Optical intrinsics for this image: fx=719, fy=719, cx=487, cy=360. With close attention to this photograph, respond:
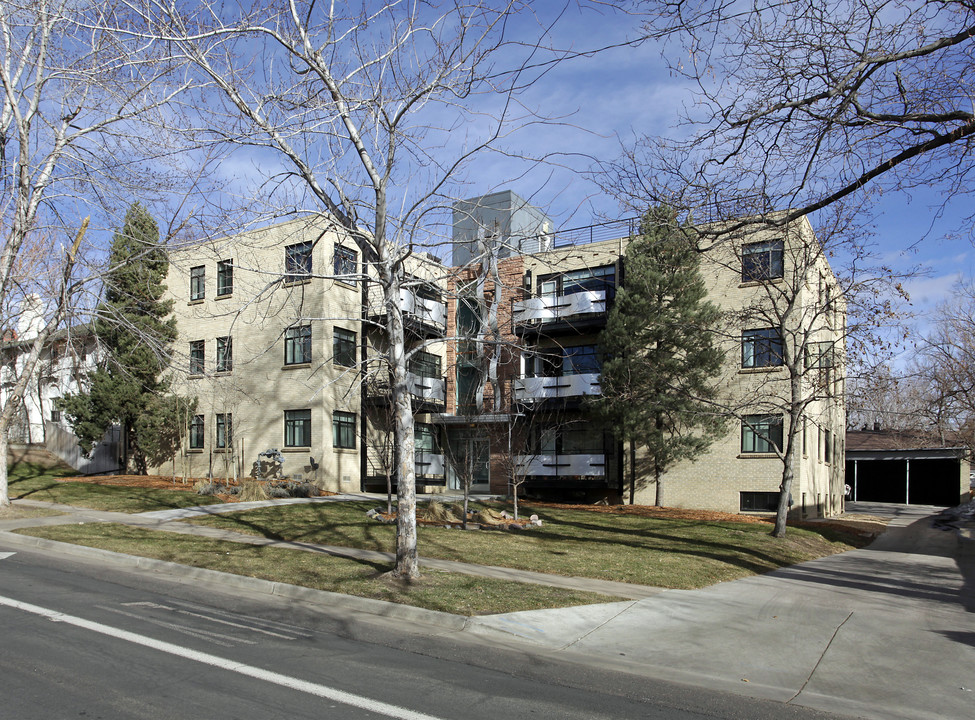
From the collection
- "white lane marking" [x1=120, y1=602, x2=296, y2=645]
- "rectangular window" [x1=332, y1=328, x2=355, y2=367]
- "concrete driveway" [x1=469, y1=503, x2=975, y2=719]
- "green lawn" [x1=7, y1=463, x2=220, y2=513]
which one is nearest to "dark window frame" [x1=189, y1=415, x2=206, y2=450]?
"green lawn" [x1=7, y1=463, x2=220, y2=513]

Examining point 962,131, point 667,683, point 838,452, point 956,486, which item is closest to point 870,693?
point 667,683

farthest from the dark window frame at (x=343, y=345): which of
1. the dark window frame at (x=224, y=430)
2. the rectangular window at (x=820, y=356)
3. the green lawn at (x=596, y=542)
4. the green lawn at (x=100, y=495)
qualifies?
the rectangular window at (x=820, y=356)

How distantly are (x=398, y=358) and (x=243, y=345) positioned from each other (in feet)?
65.8

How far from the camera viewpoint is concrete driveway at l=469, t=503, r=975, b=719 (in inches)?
249

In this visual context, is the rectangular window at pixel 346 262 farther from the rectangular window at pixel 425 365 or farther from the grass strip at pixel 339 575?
the rectangular window at pixel 425 365

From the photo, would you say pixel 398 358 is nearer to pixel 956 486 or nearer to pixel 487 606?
pixel 487 606

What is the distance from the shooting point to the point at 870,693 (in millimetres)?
6246

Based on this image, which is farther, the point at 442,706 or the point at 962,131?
the point at 962,131

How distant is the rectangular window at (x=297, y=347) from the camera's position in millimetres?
26406

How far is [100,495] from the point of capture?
2086 cm

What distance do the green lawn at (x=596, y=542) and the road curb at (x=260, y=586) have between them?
10.2 ft

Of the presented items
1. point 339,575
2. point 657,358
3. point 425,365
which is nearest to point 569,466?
point 657,358

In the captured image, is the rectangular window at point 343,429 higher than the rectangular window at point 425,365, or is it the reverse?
the rectangular window at point 425,365

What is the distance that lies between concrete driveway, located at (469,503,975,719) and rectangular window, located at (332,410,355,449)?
17492 mm
